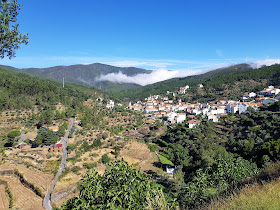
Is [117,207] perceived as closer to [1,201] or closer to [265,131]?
[1,201]

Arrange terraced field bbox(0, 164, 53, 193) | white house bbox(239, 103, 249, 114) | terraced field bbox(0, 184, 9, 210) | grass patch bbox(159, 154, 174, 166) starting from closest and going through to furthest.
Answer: terraced field bbox(0, 184, 9, 210), terraced field bbox(0, 164, 53, 193), grass patch bbox(159, 154, 174, 166), white house bbox(239, 103, 249, 114)

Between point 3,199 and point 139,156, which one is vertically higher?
point 3,199

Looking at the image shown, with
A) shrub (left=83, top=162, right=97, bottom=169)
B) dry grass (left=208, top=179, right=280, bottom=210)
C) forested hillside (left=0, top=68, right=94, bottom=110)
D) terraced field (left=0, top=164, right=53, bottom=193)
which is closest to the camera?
dry grass (left=208, top=179, right=280, bottom=210)

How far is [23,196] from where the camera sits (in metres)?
17.3

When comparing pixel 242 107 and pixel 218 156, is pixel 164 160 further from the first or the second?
pixel 242 107

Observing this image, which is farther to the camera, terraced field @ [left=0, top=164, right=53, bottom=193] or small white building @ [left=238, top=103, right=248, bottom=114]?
small white building @ [left=238, top=103, right=248, bottom=114]

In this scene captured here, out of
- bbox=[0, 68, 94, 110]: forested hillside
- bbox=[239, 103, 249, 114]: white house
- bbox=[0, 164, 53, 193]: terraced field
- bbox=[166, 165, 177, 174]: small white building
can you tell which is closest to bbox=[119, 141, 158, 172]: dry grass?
bbox=[166, 165, 177, 174]: small white building

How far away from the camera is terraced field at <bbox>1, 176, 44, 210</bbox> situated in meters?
15.8

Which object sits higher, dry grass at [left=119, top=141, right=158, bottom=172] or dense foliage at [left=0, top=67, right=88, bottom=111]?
dense foliage at [left=0, top=67, right=88, bottom=111]

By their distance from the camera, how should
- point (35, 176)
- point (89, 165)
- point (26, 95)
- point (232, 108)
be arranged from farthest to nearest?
point (232, 108) → point (26, 95) → point (89, 165) → point (35, 176)

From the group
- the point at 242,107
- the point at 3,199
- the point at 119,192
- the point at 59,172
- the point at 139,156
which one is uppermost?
the point at 119,192

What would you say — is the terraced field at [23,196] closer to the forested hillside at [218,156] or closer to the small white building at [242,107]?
the forested hillside at [218,156]

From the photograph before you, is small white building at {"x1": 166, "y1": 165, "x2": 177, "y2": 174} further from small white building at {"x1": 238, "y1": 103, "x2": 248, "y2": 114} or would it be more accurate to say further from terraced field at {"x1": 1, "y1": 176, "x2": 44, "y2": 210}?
small white building at {"x1": 238, "y1": 103, "x2": 248, "y2": 114}

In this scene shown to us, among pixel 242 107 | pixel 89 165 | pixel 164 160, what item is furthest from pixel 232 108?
pixel 89 165
